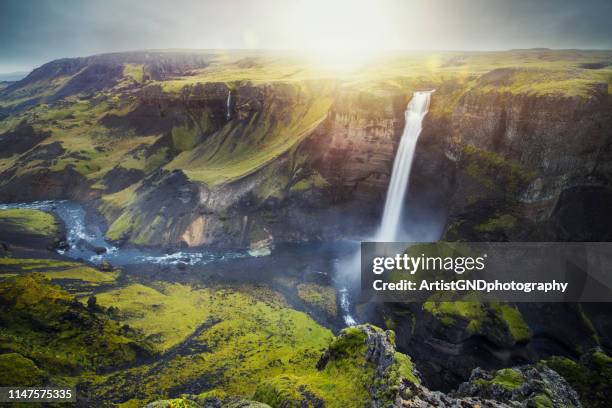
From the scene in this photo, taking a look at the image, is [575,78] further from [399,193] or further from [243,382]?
[243,382]

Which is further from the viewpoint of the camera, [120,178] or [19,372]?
[120,178]

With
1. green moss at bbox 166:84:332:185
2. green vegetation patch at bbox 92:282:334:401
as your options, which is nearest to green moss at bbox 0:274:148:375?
green vegetation patch at bbox 92:282:334:401

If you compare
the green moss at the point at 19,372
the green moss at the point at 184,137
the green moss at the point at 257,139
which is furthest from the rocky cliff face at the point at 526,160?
the green moss at the point at 184,137

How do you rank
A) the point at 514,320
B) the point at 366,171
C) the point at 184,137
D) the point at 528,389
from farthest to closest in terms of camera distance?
1. the point at 184,137
2. the point at 366,171
3. the point at 514,320
4. the point at 528,389

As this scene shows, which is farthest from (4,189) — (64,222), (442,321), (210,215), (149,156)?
(442,321)

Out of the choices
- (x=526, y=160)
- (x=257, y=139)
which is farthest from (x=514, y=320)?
(x=257, y=139)

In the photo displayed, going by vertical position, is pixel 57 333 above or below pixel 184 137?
below

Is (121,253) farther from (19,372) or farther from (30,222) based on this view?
(19,372)
